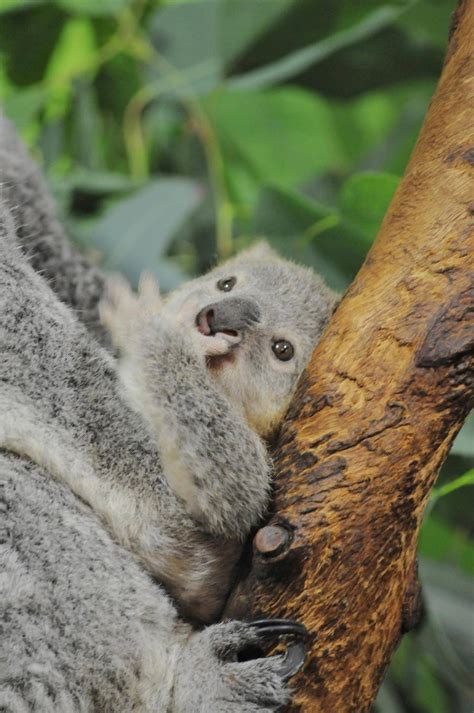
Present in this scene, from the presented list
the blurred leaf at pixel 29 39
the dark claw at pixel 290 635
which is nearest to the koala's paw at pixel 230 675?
the dark claw at pixel 290 635

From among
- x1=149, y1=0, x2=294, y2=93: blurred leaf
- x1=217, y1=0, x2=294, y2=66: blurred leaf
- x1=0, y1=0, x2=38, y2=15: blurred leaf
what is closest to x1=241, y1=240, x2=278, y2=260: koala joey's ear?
x1=217, y1=0, x2=294, y2=66: blurred leaf

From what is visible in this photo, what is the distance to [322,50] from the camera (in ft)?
9.72

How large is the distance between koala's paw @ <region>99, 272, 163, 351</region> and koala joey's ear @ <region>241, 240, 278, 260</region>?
0.41m

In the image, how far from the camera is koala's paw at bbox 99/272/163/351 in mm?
1801

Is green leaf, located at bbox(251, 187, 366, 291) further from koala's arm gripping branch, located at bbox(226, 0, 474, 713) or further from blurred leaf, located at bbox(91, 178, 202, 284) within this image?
koala's arm gripping branch, located at bbox(226, 0, 474, 713)

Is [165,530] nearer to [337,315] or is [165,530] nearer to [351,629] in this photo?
[351,629]

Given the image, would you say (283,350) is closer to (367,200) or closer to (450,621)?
(367,200)

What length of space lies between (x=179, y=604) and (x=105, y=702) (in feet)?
0.75

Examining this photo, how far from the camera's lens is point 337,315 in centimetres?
165

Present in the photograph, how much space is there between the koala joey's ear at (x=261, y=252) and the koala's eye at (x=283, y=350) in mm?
397

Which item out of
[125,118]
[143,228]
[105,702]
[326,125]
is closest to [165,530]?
[105,702]

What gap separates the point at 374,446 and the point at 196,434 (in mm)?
303

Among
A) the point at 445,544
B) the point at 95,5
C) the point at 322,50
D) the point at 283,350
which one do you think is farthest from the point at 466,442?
the point at 95,5

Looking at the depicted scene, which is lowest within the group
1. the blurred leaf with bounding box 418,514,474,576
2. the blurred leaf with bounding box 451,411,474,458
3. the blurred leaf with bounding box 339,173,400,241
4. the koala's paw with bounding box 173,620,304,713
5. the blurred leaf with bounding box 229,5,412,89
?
the blurred leaf with bounding box 418,514,474,576
